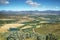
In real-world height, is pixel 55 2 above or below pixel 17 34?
above

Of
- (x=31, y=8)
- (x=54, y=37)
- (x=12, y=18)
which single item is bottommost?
(x=54, y=37)

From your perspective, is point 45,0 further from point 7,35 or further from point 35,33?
point 7,35

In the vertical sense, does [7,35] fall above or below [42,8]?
below

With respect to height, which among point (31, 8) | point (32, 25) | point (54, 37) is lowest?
point (54, 37)

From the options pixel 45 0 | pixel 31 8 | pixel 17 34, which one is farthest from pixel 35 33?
pixel 45 0

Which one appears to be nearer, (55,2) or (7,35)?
(7,35)

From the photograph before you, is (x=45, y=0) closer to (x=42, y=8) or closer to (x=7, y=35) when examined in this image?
(x=42, y=8)

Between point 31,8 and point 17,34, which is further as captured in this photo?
point 31,8

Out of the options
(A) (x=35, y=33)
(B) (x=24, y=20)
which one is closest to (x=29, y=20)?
(B) (x=24, y=20)
